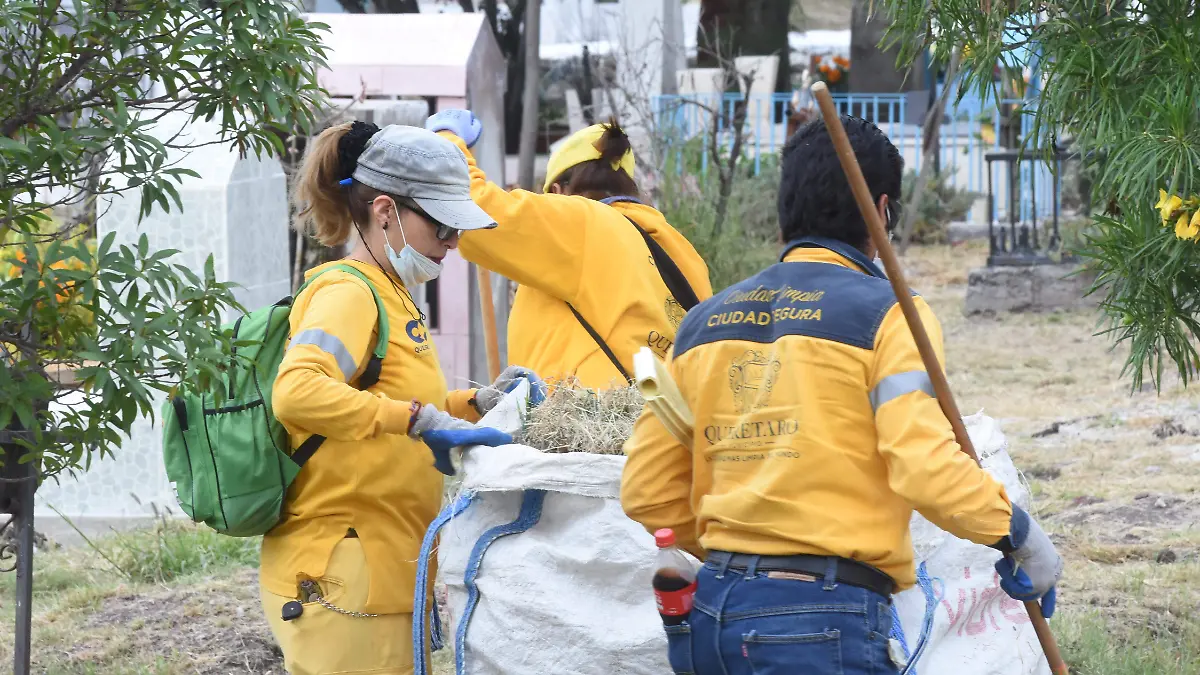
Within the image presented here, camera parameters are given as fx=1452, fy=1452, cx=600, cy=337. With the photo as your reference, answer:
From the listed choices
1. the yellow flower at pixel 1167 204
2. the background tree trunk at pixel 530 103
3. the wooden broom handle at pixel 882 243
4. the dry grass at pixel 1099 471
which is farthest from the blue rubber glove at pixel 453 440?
the background tree trunk at pixel 530 103

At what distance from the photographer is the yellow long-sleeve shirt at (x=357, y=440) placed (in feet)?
8.91

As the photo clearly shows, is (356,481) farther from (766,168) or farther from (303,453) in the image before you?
(766,168)

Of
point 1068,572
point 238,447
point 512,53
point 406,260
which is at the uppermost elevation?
point 512,53

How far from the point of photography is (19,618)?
3701mm

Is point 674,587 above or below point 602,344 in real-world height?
below

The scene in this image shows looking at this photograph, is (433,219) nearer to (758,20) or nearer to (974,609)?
(974,609)

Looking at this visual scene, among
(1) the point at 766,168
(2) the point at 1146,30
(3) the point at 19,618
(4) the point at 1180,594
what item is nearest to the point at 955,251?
(1) the point at 766,168

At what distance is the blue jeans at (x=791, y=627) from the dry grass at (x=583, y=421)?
2.74 ft

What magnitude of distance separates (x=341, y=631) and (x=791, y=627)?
1040 millimetres

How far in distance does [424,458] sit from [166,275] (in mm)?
636

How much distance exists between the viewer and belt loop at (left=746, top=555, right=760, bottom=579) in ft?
7.32

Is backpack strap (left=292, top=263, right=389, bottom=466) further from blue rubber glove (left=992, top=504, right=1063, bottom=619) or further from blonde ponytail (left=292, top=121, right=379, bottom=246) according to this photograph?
blue rubber glove (left=992, top=504, right=1063, bottom=619)

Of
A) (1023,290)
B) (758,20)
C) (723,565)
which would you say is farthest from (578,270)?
(758,20)

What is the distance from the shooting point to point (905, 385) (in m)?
2.12
